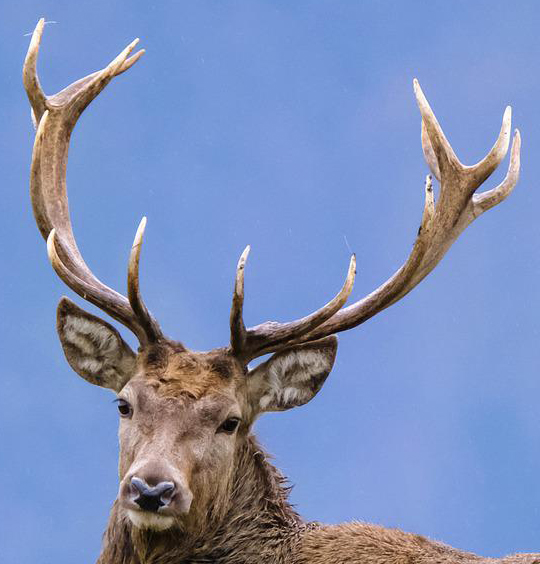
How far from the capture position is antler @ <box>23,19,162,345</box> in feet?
30.2

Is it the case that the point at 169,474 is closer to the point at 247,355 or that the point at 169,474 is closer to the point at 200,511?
the point at 200,511

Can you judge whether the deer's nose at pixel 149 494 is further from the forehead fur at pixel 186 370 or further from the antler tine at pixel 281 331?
the antler tine at pixel 281 331

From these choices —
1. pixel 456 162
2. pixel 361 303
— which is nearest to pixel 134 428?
pixel 361 303

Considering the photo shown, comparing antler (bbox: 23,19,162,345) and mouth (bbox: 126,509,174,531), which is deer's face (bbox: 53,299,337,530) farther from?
antler (bbox: 23,19,162,345)

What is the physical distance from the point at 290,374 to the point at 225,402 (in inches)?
30.7

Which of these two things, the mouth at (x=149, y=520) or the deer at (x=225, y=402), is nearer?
the mouth at (x=149, y=520)

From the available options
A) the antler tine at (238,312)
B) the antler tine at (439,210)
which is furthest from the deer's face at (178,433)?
the antler tine at (439,210)

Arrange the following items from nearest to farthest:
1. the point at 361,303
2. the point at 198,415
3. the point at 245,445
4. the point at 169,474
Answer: the point at 169,474, the point at 198,415, the point at 245,445, the point at 361,303

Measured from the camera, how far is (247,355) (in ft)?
30.1

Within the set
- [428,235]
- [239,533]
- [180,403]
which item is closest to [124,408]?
[180,403]

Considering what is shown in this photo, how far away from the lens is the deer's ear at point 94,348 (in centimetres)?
930

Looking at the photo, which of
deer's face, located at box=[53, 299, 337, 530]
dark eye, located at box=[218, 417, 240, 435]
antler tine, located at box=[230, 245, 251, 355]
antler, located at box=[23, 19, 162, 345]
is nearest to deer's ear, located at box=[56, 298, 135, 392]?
deer's face, located at box=[53, 299, 337, 530]

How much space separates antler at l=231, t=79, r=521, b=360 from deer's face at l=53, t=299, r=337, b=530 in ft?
0.53

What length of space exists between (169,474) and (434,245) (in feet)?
10.5
